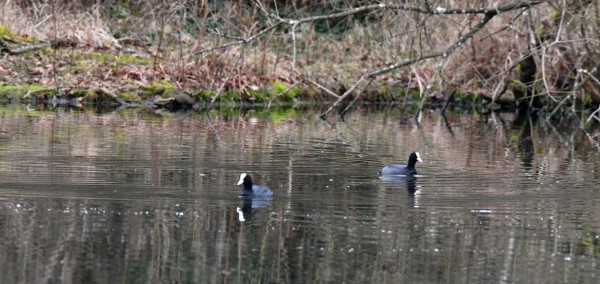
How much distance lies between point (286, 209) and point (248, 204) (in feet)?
1.55

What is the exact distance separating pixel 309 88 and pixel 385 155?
15.1 metres

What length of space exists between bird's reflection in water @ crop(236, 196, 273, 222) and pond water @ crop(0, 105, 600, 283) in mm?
31

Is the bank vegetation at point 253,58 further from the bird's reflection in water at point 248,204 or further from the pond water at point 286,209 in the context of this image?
the bird's reflection in water at point 248,204

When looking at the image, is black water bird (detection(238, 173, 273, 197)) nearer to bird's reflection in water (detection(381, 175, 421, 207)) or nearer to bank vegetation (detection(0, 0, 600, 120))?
bird's reflection in water (detection(381, 175, 421, 207))

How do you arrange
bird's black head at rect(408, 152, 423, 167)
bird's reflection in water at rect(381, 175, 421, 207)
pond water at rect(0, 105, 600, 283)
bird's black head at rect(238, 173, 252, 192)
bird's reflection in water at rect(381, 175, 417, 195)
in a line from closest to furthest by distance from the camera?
pond water at rect(0, 105, 600, 283)
bird's black head at rect(238, 173, 252, 192)
bird's reflection in water at rect(381, 175, 421, 207)
bird's reflection in water at rect(381, 175, 417, 195)
bird's black head at rect(408, 152, 423, 167)

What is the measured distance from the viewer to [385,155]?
68.6 ft

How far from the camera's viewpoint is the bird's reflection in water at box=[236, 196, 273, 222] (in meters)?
13.3

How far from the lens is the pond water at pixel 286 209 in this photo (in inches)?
420

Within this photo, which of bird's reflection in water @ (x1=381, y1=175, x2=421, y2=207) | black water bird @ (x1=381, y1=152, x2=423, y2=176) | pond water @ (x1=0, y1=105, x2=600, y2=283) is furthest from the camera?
black water bird @ (x1=381, y1=152, x2=423, y2=176)

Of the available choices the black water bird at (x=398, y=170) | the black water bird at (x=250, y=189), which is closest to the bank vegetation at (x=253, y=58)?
the black water bird at (x=398, y=170)

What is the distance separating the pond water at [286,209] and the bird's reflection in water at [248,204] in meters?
0.03

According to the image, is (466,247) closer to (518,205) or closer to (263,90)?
(518,205)

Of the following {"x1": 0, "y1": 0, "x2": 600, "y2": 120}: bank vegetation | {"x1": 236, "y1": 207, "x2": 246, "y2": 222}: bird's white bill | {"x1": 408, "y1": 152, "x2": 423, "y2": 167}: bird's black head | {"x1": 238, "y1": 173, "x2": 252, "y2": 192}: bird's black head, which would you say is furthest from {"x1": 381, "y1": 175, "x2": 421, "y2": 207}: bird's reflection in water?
{"x1": 0, "y1": 0, "x2": 600, "y2": 120}: bank vegetation

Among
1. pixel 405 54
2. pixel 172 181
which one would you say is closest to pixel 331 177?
pixel 172 181
